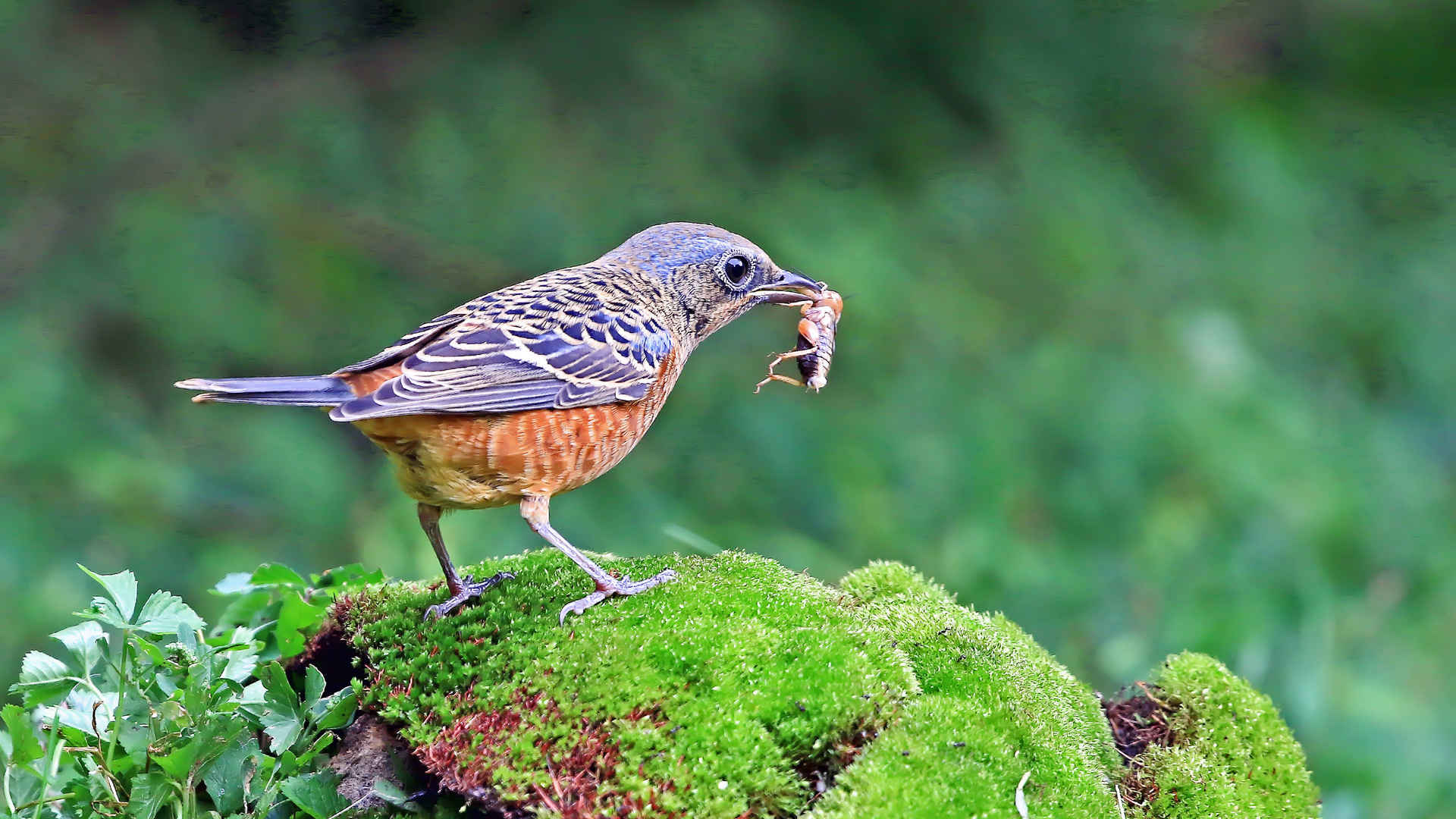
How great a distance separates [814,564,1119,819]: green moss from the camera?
9.57 ft

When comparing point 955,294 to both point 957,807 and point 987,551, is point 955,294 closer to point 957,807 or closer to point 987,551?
point 987,551

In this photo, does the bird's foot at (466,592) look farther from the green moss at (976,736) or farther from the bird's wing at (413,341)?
the green moss at (976,736)

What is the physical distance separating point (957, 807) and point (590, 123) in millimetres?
5068

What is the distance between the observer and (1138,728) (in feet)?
12.5

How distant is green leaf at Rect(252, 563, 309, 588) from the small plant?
0.53 meters

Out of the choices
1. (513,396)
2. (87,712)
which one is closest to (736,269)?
(513,396)

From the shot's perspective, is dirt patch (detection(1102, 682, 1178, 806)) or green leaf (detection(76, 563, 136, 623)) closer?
green leaf (detection(76, 563, 136, 623))

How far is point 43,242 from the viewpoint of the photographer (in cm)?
641

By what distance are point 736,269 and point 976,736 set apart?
2.06 meters

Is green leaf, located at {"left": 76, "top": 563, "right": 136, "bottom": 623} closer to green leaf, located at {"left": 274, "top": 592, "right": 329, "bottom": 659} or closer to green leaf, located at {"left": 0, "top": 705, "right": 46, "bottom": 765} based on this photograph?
green leaf, located at {"left": 0, "top": 705, "right": 46, "bottom": 765}

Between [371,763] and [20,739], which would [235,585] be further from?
[20,739]

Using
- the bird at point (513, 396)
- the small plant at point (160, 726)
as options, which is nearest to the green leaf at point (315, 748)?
the small plant at point (160, 726)

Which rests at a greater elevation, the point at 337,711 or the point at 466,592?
the point at 466,592

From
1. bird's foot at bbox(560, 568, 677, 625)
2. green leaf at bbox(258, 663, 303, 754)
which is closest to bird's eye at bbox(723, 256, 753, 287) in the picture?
bird's foot at bbox(560, 568, 677, 625)
